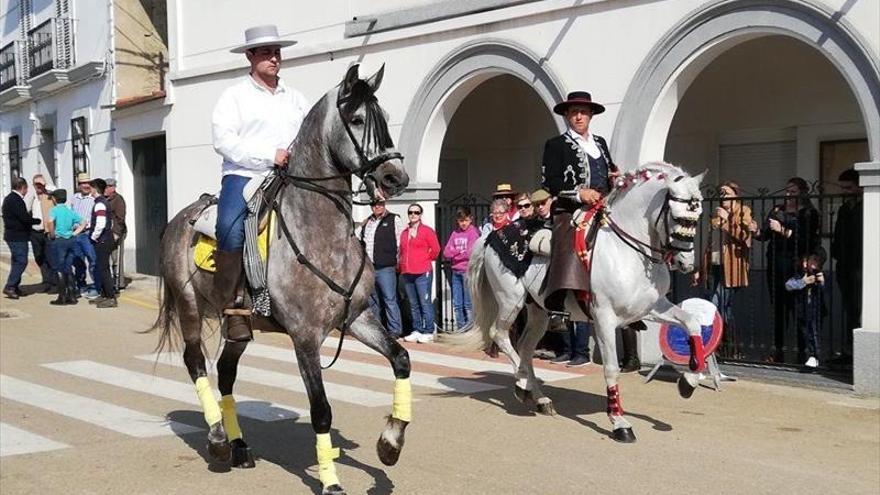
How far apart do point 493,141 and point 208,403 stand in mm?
11859

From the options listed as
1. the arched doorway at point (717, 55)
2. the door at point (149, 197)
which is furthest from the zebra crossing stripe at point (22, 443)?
the door at point (149, 197)

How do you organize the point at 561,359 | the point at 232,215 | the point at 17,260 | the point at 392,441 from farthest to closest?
the point at 17,260 → the point at 561,359 → the point at 232,215 → the point at 392,441

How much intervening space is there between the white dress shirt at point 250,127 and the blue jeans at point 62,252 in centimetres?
1191

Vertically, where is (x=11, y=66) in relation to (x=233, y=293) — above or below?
above

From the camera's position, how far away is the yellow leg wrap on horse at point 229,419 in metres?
7.08

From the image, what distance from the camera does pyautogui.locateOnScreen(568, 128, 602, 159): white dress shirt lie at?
846 centimetres

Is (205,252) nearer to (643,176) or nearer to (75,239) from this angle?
(643,176)

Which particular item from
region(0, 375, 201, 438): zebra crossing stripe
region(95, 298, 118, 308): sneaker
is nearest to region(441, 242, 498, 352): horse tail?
region(0, 375, 201, 438): zebra crossing stripe

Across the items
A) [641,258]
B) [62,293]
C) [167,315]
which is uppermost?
[641,258]

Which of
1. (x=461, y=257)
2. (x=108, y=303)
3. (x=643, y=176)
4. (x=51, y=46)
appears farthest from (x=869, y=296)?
(x=51, y=46)

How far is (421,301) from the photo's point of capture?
45.9 ft

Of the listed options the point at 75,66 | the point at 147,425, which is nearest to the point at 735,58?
the point at 147,425

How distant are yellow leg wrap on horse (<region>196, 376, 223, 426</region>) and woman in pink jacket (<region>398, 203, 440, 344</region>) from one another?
263 inches

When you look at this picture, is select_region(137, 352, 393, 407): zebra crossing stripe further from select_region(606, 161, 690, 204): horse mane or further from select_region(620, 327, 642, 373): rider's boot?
select_region(606, 161, 690, 204): horse mane
